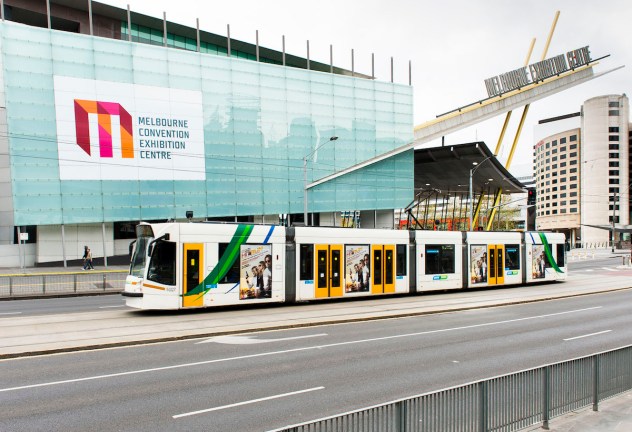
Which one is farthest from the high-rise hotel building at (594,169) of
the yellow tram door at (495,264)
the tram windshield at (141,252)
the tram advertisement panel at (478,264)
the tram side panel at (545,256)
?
the tram windshield at (141,252)

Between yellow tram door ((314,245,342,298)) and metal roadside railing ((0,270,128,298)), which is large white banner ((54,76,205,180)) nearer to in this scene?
metal roadside railing ((0,270,128,298))

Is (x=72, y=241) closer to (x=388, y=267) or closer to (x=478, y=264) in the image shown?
(x=388, y=267)

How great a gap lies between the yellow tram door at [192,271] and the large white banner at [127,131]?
28.5 m

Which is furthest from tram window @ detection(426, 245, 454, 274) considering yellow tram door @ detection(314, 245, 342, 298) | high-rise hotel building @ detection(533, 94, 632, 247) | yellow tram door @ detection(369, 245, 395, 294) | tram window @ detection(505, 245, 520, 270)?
high-rise hotel building @ detection(533, 94, 632, 247)

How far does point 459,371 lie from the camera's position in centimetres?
1045

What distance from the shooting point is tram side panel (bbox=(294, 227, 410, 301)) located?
64.3 ft

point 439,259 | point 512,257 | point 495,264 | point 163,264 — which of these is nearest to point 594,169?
point 512,257

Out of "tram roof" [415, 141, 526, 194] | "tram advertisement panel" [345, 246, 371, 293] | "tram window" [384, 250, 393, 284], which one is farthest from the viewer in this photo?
"tram roof" [415, 141, 526, 194]

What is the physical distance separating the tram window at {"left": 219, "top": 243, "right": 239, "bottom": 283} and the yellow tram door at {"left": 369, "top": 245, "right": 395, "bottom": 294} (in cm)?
631

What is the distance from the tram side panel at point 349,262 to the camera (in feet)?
64.3

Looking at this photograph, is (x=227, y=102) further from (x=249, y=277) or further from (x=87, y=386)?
(x=87, y=386)

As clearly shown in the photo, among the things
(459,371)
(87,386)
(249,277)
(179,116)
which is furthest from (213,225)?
(179,116)

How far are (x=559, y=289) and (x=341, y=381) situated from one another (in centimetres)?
2114

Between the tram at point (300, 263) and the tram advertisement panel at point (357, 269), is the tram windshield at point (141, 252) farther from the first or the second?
the tram advertisement panel at point (357, 269)
